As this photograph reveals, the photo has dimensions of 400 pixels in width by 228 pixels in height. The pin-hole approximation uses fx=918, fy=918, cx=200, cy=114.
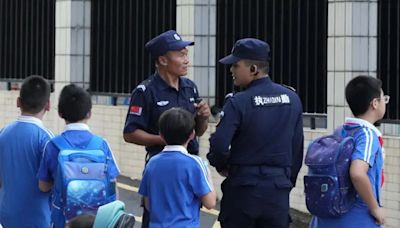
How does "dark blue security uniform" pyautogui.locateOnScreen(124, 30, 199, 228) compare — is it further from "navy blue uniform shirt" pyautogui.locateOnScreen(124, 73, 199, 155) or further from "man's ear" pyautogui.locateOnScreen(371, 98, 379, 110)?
"man's ear" pyautogui.locateOnScreen(371, 98, 379, 110)

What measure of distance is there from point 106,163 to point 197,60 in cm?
642

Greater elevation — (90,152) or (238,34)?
(238,34)

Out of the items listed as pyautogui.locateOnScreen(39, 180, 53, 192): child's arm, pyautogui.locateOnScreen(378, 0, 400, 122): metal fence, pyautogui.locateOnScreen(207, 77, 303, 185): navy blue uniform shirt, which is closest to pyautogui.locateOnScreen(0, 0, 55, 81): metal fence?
pyautogui.locateOnScreen(378, 0, 400, 122): metal fence

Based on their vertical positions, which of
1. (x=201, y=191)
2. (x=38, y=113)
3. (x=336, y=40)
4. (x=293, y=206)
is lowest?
(x=293, y=206)

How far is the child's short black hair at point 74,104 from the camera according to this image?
5.82 metres

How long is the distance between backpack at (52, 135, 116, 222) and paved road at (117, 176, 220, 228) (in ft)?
15.3

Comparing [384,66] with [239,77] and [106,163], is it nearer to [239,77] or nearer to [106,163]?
[239,77]

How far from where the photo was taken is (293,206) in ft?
35.5

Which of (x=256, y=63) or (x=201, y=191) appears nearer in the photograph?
(x=201, y=191)

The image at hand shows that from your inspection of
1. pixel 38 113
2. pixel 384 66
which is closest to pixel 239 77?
pixel 38 113

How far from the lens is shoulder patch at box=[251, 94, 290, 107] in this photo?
228 inches

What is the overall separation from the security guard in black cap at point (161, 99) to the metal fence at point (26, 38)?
9.31m

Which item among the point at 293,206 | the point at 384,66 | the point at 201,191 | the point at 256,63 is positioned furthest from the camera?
the point at 293,206

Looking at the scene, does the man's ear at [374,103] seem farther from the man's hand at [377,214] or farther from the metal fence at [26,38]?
the metal fence at [26,38]
